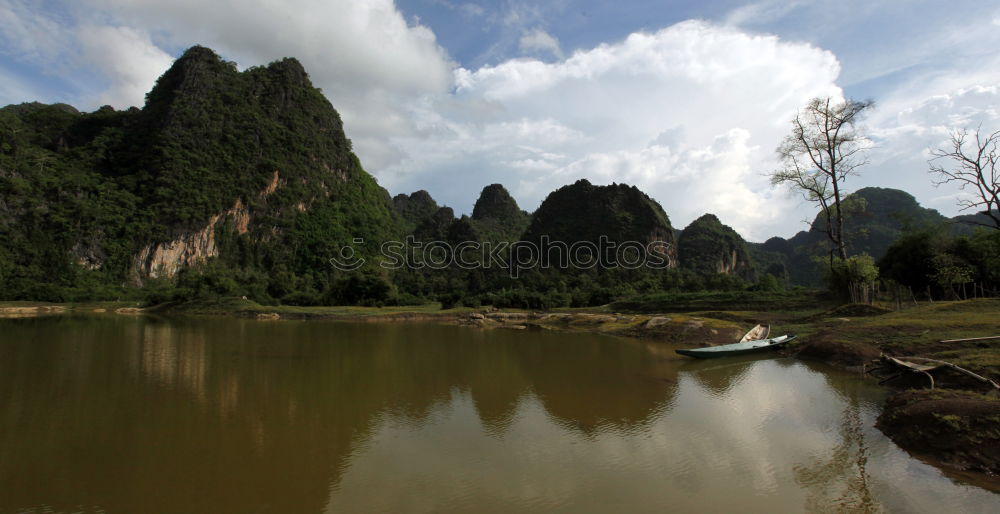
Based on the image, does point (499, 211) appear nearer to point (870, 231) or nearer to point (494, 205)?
point (494, 205)

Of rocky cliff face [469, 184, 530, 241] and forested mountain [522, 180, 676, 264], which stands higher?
rocky cliff face [469, 184, 530, 241]

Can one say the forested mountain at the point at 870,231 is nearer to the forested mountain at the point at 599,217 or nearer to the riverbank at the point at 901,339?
the forested mountain at the point at 599,217

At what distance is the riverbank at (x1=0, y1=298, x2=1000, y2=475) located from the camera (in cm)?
633

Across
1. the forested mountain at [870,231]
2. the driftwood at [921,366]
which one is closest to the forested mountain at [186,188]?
the driftwood at [921,366]

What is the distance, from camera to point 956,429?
6.34m

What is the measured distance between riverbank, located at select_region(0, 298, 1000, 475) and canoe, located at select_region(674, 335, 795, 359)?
2.22ft

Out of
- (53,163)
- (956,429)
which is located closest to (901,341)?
(956,429)

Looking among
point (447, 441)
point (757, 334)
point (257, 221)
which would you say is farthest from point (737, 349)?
point (257, 221)

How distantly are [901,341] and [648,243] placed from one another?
163 feet

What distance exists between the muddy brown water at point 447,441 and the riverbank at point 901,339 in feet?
1.57

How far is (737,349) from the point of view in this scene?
15117 mm
